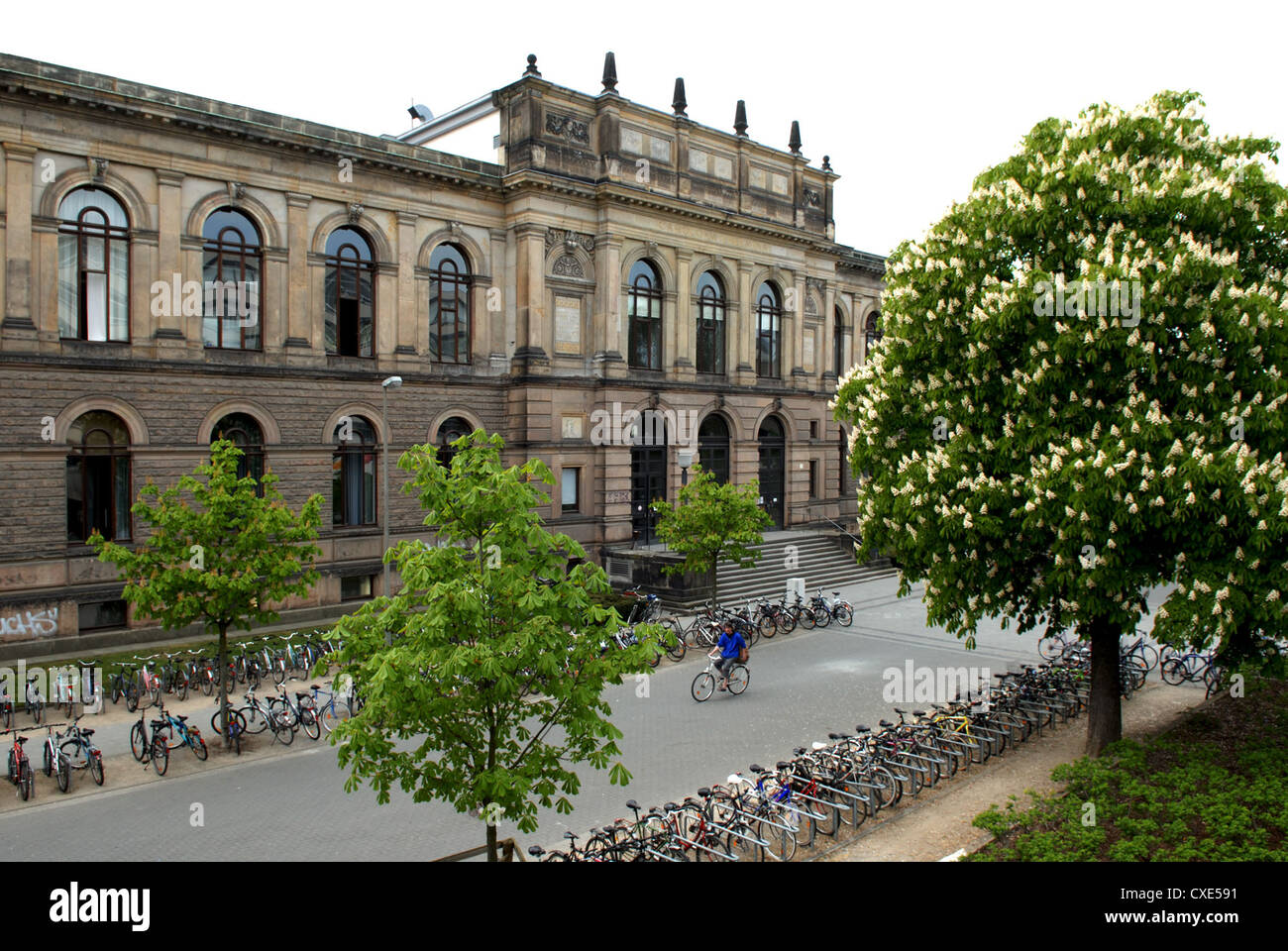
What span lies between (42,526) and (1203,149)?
24.9 metres

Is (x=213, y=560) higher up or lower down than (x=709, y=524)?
lower down

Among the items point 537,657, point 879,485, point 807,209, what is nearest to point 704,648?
point 879,485

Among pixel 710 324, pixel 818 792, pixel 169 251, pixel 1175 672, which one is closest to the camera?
pixel 818 792

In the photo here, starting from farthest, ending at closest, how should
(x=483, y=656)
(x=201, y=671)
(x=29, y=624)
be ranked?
(x=29, y=624)
(x=201, y=671)
(x=483, y=656)

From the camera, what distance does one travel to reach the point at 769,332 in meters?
39.7

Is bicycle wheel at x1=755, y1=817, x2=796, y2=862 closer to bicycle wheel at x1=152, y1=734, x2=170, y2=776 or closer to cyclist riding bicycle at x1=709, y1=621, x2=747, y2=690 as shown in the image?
cyclist riding bicycle at x1=709, y1=621, x2=747, y2=690

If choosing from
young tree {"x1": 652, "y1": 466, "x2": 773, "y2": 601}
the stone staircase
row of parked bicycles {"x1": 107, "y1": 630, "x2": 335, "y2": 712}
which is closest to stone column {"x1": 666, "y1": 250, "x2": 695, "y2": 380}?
the stone staircase

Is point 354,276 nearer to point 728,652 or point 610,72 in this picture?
point 610,72

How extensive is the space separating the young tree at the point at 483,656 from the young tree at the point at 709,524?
15400 millimetres

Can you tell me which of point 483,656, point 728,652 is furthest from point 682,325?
point 483,656

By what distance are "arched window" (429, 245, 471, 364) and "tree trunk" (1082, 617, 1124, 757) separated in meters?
21.3

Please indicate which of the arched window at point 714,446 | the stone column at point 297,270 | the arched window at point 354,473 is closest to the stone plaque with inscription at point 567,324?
the arched window at point 714,446

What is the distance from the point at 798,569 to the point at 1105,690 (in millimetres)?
19282

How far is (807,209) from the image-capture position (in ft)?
132
